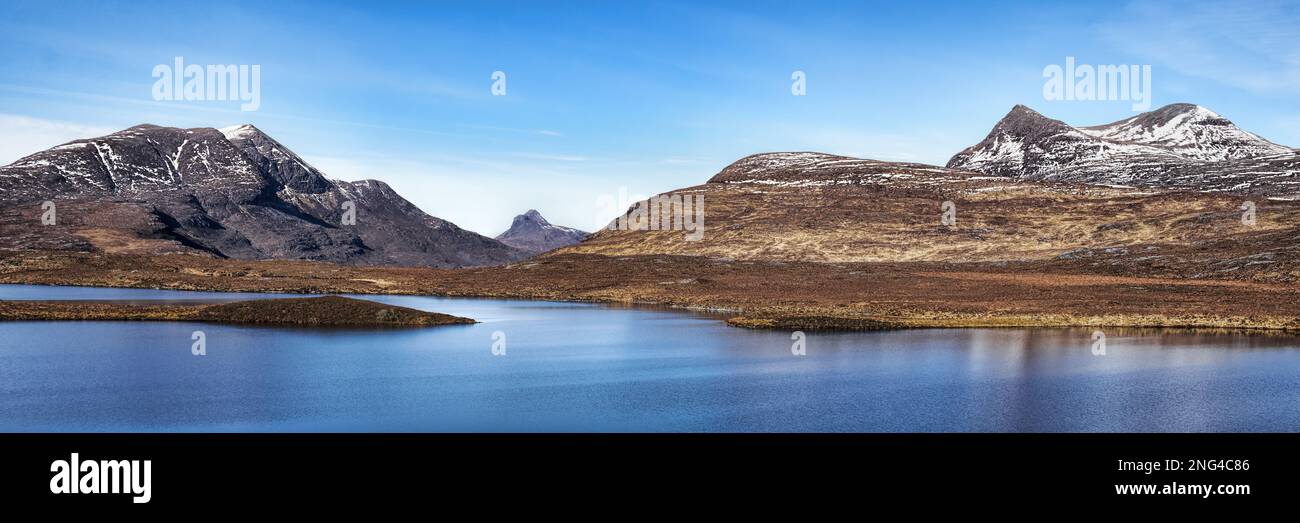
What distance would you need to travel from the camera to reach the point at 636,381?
4547 centimetres

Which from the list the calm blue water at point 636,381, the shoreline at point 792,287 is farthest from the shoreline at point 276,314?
the shoreline at point 792,287

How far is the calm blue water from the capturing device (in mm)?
35375

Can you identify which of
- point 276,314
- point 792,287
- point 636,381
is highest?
point 792,287

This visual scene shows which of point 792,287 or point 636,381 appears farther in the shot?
point 792,287

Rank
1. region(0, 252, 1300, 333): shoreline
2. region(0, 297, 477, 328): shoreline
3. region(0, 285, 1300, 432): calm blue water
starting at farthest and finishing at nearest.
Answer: region(0, 252, 1300, 333): shoreline < region(0, 297, 477, 328): shoreline < region(0, 285, 1300, 432): calm blue water

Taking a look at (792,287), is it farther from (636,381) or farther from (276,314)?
(636,381)
